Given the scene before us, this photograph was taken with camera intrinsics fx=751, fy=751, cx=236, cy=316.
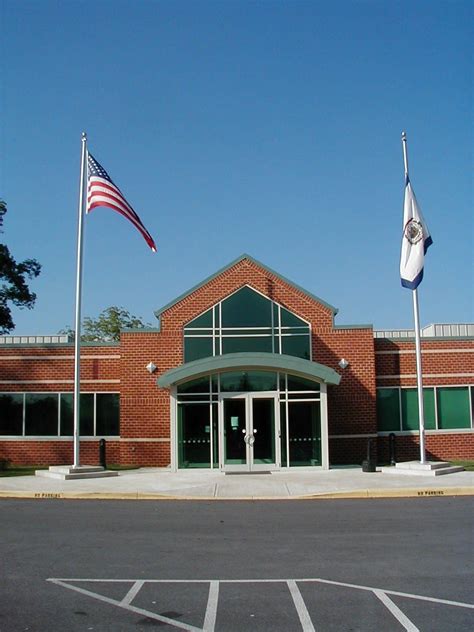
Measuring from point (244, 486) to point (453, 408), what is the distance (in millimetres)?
10076

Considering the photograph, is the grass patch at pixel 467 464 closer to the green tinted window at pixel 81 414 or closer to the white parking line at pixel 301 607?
the green tinted window at pixel 81 414

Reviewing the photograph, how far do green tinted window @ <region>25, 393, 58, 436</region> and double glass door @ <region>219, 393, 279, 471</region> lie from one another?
261 inches

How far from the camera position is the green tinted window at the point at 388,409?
2548 cm

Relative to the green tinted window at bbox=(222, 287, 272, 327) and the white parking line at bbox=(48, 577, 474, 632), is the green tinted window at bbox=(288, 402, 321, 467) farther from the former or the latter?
the white parking line at bbox=(48, 577, 474, 632)

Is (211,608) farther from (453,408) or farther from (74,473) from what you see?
(453,408)

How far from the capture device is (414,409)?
25531mm

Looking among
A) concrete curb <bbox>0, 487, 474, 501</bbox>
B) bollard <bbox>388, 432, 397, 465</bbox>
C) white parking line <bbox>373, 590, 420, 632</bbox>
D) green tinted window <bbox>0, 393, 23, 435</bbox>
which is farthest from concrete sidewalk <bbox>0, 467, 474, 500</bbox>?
white parking line <bbox>373, 590, 420, 632</bbox>

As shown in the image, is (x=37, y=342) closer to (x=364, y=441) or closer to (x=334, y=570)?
(x=364, y=441)

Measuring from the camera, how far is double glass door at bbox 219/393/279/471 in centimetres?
2231

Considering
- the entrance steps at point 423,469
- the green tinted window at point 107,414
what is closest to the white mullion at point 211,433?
the green tinted window at point 107,414

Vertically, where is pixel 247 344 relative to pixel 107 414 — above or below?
above

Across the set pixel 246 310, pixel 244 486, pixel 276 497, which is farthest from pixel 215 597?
pixel 246 310

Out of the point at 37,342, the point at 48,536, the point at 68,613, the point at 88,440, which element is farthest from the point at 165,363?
the point at 68,613

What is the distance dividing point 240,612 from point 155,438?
17642 millimetres
